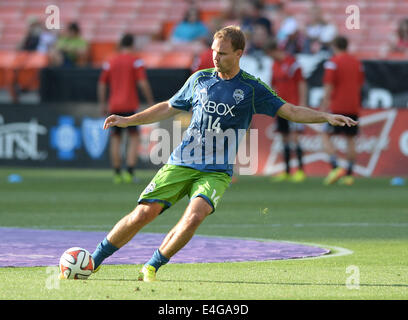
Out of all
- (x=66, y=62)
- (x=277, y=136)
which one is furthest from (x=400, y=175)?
(x=66, y=62)

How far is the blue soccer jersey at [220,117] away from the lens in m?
8.02

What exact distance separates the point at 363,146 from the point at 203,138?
12.8 metres

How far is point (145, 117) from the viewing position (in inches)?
320

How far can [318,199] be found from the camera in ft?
51.7

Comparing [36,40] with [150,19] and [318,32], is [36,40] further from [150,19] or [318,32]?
[318,32]

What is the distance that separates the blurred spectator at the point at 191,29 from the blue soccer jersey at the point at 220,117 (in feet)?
56.3

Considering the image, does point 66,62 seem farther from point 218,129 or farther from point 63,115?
point 218,129

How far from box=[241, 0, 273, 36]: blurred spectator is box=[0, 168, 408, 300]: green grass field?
4.41 m

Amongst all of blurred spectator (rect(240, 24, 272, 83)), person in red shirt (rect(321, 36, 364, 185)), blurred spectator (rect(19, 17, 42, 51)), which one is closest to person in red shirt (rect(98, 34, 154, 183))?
blurred spectator (rect(240, 24, 272, 83))

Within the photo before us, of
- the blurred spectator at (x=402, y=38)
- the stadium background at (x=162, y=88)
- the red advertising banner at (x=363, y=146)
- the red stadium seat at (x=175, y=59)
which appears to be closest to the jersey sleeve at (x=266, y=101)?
the red advertising banner at (x=363, y=146)

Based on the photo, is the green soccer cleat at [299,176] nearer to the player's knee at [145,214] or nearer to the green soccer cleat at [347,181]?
the green soccer cleat at [347,181]

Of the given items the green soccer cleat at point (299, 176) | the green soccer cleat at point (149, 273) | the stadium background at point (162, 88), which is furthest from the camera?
the stadium background at point (162, 88)

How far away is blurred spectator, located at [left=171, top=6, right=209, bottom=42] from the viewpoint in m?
25.2

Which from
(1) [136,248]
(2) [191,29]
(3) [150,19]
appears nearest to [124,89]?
(2) [191,29]
